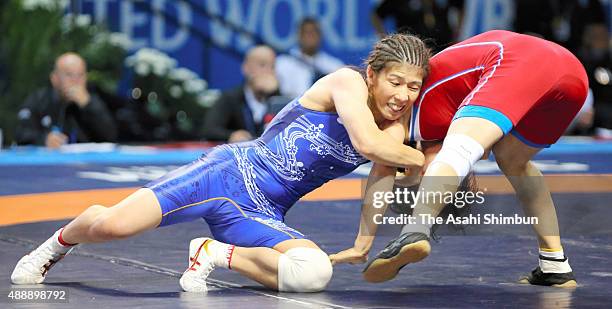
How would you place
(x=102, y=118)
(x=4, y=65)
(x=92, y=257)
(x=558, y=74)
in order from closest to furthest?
(x=558, y=74) < (x=92, y=257) < (x=102, y=118) < (x=4, y=65)

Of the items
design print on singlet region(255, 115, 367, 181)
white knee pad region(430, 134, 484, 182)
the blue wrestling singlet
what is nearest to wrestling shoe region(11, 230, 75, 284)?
the blue wrestling singlet

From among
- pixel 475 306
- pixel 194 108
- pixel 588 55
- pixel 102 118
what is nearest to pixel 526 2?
pixel 588 55

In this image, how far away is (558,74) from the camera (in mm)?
4359

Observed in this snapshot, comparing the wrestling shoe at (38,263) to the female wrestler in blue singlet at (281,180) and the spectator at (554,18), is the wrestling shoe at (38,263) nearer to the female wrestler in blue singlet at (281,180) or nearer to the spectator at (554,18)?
the female wrestler in blue singlet at (281,180)

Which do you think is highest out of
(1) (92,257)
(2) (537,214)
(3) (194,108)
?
(2) (537,214)

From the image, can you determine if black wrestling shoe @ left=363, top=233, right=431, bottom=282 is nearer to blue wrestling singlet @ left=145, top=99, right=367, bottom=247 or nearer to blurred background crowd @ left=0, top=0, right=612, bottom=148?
blue wrestling singlet @ left=145, top=99, right=367, bottom=247

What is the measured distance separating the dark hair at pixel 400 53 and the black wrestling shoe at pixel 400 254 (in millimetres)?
664

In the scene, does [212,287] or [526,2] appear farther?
[526,2]

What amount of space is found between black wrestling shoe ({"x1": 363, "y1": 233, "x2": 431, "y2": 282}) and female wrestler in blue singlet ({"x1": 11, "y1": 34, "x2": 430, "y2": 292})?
1.03 feet

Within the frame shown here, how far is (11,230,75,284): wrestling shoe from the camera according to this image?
4.57 meters

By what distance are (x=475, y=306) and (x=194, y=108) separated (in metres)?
7.25

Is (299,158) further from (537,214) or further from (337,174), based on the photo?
(537,214)

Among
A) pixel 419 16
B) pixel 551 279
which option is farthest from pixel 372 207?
pixel 419 16

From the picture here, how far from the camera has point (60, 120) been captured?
950 centimetres
